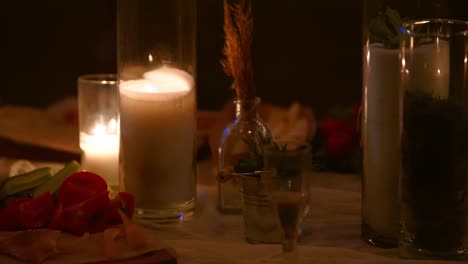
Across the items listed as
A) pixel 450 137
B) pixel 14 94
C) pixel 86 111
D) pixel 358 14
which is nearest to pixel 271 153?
pixel 450 137

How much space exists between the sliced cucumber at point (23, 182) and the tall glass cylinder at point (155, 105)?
0.14 metres

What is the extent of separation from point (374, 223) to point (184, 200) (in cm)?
37

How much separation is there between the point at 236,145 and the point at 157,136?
156 millimetres

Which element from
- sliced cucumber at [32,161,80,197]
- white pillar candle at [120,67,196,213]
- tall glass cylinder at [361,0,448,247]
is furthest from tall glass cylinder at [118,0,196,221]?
tall glass cylinder at [361,0,448,247]

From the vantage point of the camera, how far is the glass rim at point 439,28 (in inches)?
41.4

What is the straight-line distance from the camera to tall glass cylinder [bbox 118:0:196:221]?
1331 mm

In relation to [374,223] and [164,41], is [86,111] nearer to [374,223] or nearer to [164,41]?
[164,41]

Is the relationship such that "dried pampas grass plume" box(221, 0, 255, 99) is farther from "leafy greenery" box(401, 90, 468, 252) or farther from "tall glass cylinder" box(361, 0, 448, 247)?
"leafy greenery" box(401, 90, 468, 252)

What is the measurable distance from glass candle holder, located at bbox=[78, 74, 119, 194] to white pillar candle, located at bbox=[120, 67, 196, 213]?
0.18 metres

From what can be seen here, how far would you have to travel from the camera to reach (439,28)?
1.06 m

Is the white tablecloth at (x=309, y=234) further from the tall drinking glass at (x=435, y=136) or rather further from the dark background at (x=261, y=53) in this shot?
the dark background at (x=261, y=53)

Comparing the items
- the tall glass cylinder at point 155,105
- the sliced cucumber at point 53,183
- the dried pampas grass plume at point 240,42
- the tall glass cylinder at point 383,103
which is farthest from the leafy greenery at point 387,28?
the sliced cucumber at point 53,183

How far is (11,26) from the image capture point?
4.77m

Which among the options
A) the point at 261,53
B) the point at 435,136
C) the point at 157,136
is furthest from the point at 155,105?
the point at 261,53
